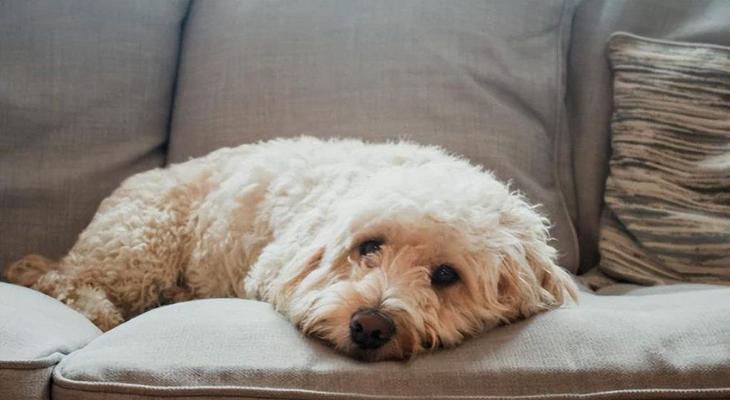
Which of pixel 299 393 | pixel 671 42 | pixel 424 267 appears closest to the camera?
pixel 299 393

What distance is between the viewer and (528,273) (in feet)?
5.31

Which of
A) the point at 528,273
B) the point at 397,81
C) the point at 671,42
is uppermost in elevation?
the point at 671,42

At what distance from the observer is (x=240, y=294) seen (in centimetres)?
212

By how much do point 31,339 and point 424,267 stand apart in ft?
2.76

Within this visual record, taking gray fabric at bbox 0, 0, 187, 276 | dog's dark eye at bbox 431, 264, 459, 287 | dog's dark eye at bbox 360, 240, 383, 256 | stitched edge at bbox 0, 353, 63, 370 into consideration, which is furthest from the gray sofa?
stitched edge at bbox 0, 353, 63, 370

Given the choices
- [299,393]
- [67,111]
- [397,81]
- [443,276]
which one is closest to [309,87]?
[397,81]

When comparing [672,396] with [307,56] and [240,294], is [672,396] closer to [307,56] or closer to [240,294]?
[240,294]

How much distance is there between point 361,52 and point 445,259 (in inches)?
41.0

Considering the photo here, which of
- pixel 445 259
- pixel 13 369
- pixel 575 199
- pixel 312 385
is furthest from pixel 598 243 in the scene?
pixel 13 369

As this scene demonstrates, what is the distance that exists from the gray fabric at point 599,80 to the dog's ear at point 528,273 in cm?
79

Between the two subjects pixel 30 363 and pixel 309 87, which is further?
pixel 309 87

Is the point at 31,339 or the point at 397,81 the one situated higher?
the point at 397,81

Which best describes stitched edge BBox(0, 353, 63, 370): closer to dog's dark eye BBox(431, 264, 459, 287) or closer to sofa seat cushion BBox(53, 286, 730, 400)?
sofa seat cushion BBox(53, 286, 730, 400)

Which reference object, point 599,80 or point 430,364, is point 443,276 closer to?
point 430,364
